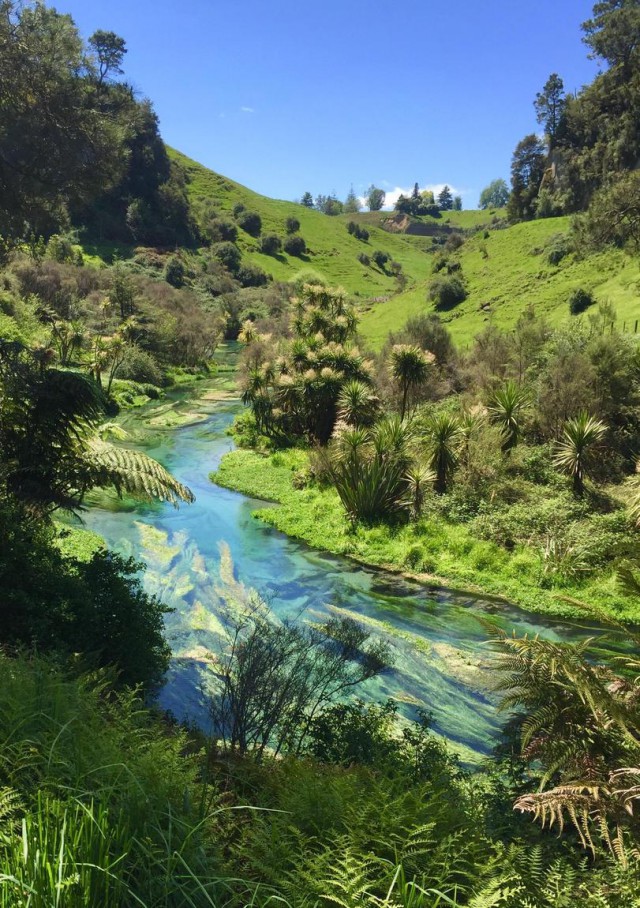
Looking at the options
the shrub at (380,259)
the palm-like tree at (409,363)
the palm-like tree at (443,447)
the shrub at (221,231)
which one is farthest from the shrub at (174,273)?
the palm-like tree at (443,447)

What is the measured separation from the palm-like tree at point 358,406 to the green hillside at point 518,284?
13.3 meters

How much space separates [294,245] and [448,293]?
77086 mm

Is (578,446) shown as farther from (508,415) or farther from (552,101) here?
(552,101)

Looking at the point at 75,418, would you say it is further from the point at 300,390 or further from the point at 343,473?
the point at 300,390

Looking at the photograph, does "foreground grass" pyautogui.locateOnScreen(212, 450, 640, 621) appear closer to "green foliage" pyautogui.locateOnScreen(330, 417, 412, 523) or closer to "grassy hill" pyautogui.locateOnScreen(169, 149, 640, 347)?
"green foliage" pyautogui.locateOnScreen(330, 417, 412, 523)

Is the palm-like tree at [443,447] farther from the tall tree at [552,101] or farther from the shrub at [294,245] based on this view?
the shrub at [294,245]

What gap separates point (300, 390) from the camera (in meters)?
24.2

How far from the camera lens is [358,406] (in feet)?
68.9

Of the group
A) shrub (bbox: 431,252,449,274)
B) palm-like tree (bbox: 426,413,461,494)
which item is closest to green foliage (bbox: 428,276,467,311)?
shrub (bbox: 431,252,449,274)

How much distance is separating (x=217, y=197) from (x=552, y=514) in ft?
435

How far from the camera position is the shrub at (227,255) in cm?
9669

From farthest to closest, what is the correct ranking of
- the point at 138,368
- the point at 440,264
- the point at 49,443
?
Result: the point at 440,264 < the point at 138,368 < the point at 49,443

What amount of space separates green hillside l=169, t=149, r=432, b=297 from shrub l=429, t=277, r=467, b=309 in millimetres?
49100

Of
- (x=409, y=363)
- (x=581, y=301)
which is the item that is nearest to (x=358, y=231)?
(x=581, y=301)
